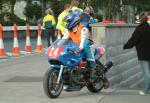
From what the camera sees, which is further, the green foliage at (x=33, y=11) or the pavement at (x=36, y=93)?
the green foliage at (x=33, y=11)

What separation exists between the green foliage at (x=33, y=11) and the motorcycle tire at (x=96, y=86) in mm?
46839

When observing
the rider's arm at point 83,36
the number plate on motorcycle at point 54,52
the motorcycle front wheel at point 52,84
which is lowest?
the motorcycle front wheel at point 52,84

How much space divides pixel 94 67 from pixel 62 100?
1179 millimetres

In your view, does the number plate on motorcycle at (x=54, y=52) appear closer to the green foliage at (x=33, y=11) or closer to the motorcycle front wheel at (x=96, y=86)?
the motorcycle front wheel at (x=96, y=86)

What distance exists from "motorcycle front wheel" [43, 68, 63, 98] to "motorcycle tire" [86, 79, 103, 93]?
0.89 meters

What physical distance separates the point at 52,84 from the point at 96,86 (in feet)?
4.51

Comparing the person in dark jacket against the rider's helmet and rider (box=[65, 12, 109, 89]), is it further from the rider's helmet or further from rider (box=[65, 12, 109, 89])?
the rider's helmet

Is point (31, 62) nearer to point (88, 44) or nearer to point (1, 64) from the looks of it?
point (1, 64)

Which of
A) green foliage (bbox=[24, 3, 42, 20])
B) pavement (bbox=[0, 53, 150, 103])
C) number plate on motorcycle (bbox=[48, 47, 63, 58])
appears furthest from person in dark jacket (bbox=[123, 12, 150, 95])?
green foliage (bbox=[24, 3, 42, 20])

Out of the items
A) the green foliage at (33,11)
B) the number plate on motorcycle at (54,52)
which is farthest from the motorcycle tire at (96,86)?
the green foliage at (33,11)

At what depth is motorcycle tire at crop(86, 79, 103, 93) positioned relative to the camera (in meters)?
11.2

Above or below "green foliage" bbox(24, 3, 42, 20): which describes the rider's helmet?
above

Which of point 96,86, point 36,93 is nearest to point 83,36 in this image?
point 96,86

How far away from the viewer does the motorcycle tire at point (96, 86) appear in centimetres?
1125
